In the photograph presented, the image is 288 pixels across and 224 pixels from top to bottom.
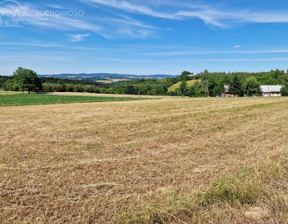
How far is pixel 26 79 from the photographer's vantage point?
9344cm

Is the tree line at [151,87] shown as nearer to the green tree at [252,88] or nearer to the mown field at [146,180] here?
the green tree at [252,88]

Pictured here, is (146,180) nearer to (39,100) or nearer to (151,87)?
(39,100)

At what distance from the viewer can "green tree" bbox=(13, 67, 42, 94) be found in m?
93.0


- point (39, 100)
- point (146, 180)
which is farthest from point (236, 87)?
point (146, 180)

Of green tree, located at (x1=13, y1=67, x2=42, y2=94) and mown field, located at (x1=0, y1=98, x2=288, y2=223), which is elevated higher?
green tree, located at (x1=13, y1=67, x2=42, y2=94)

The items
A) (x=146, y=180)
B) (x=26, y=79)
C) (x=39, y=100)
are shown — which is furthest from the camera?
(x=26, y=79)

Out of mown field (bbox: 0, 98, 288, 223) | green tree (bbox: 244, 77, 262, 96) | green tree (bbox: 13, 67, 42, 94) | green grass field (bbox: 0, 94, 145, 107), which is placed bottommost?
mown field (bbox: 0, 98, 288, 223)

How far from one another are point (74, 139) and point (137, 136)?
3.03 metres

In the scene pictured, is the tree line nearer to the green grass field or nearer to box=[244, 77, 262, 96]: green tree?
box=[244, 77, 262, 96]: green tree

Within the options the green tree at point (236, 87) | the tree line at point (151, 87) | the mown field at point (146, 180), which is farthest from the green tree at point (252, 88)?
the mown field at point (146, 180)

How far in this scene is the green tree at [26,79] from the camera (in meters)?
93.0

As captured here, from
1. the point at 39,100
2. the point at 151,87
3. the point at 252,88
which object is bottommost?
the point at 39,100

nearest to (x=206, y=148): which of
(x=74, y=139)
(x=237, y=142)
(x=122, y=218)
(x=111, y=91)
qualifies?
(x=237, y=142)

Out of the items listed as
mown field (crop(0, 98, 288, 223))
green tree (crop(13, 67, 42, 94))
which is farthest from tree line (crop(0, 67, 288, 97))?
mown field (crop(0, 98, 288, 223))
